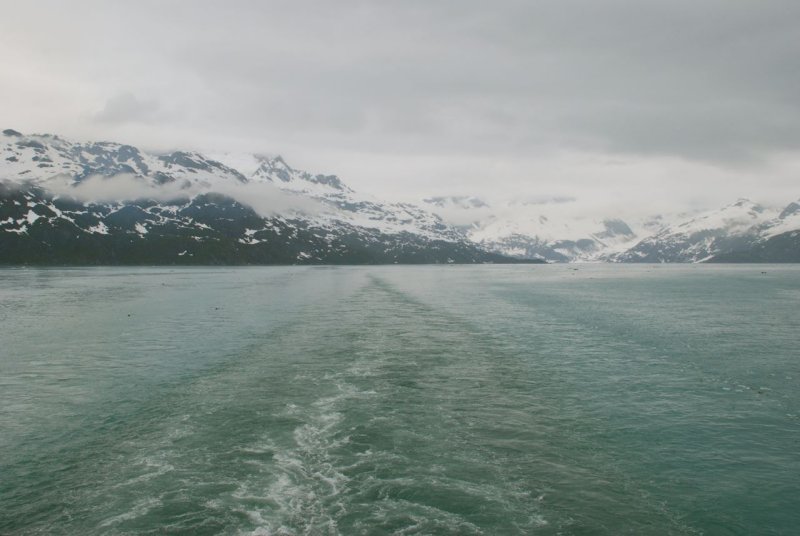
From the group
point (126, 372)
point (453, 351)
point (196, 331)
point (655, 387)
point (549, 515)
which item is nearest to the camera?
point (549, 515)

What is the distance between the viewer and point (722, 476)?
26266 millimetres

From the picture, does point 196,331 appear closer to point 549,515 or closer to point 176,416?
point 176,416

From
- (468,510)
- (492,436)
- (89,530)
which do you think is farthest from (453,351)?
(89,530)

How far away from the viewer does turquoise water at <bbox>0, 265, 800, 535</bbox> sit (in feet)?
73.6

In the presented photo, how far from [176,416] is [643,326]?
2616 inches

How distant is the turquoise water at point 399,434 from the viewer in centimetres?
2242

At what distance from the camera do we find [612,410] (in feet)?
120

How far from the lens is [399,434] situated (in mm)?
31297

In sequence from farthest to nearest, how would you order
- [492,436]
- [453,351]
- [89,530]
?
[453,351], [492,436], [89,530]

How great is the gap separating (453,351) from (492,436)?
85.8 feet

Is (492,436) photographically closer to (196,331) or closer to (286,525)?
(286,525)

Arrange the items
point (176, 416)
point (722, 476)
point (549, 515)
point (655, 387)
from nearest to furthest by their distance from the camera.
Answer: point (549, 515) < point (722, 476) < point (176, 416) < point (655, 387)

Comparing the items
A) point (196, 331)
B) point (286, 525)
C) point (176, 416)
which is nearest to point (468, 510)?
point (286, 525)

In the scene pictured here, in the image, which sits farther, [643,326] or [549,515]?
[643,326]
